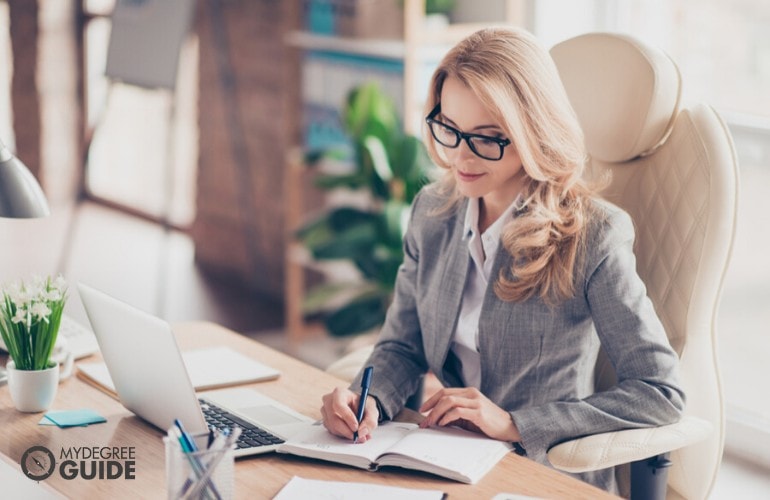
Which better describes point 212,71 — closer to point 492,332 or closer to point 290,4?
point 290,4

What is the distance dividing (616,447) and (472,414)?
8.4 inches

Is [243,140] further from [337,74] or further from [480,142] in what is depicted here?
[480,142]

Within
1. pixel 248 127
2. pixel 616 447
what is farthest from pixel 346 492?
pixel 248 127

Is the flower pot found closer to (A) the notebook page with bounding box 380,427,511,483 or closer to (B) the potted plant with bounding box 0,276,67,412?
(B) the potted plant with bounding box 0,276,67,412

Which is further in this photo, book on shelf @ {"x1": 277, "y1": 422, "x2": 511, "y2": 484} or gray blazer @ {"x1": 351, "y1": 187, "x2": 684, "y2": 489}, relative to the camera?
Result: gray blazer @ {"x1": 351, "y1": 187, "x2": 684, "y2": 489}

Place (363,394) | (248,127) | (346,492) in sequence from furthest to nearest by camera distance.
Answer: (248,127)
(363,394)
(346,492)

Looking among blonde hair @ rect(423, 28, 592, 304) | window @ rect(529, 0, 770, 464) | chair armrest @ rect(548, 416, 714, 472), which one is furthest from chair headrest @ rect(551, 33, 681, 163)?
window @ rect(529, 0, 770, 464)

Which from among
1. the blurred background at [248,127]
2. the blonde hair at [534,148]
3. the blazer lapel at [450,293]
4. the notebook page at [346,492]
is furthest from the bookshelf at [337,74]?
the notebook page at [346,492]

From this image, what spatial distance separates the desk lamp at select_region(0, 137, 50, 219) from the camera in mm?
1567

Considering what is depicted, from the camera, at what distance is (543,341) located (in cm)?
173

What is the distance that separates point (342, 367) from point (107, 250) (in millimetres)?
3674

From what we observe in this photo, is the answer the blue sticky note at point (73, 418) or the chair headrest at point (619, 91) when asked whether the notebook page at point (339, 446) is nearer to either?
the blue sticky note at point (73, 418)

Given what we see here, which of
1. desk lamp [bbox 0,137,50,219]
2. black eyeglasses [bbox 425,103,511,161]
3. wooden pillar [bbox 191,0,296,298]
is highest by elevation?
black eyeglasses [bbox 425,103,511,161]

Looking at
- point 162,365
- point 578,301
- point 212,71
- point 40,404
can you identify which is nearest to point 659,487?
point 578,301
